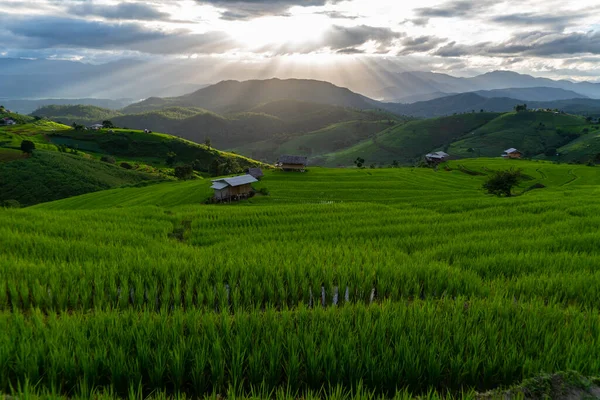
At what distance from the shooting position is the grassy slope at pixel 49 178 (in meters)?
75.4

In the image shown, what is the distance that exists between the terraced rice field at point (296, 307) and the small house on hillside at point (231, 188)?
95.9ft

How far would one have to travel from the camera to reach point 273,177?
70.1 metres

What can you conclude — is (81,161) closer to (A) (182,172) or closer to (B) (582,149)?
(A) (182,172)

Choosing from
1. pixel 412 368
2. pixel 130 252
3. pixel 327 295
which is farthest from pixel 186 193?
pixel 412 368

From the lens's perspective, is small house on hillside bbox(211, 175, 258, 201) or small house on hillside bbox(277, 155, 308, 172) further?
small house on hillside bbox(277, 155, 308, 172)

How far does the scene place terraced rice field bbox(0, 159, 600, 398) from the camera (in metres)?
5.39

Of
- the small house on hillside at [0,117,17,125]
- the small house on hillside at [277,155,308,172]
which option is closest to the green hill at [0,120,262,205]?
the small house on hillside at [0,117,17,125]

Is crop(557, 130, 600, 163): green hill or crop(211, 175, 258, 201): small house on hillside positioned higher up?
crop(557, 130, 600, 163): green hill

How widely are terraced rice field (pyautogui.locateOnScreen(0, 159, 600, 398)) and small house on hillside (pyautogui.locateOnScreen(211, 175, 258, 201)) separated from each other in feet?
95.9

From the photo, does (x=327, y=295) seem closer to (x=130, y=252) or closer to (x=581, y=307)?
(x=581, y=307)

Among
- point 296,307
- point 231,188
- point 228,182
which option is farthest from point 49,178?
point 296,307

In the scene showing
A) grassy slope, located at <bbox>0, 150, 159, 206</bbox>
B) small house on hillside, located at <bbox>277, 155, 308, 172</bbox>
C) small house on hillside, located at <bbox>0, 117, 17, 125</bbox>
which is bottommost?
grassy slope, located at <bbox>0, 150, 159, 206</bbox>

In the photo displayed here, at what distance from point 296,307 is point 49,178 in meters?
98.8

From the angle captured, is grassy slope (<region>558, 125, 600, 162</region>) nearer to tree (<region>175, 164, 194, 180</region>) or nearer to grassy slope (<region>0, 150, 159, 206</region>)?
tree (<region>175, 164, 194, 180</region>)
